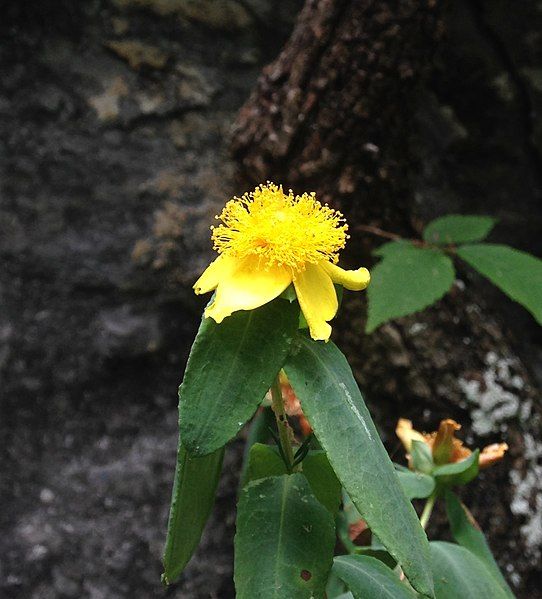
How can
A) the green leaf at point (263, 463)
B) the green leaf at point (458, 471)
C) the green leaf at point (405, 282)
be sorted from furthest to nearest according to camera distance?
the green leaf at point (405, 282), the green leaf at point (458, 471), the green leaf at point (263, 463)

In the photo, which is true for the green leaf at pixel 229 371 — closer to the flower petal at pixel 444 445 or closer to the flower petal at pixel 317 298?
the flower petal at pixel 317 298

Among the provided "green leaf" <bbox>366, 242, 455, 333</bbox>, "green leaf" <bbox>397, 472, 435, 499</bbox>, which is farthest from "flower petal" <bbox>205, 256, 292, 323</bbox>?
"green leaf" <bbox>366, 242, 455, 333</bbox>

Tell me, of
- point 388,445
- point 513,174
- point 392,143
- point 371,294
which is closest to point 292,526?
point 371,294

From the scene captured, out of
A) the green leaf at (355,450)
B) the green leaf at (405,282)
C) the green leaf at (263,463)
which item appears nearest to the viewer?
the green leaf at (355,450)

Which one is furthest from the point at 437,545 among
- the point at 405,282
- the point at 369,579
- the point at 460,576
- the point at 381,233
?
the point at 381,233

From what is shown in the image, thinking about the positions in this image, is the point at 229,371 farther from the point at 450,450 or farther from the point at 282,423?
the point at 450,450

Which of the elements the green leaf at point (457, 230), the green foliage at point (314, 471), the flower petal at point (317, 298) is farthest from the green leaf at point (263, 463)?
the green leaf at point (457, 230)
